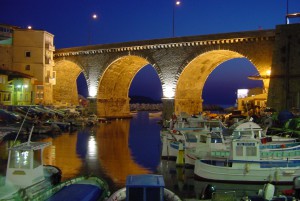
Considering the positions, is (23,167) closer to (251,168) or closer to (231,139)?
(251,168)

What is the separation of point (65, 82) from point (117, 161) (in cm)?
4030

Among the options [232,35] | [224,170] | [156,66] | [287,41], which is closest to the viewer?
[224,170]

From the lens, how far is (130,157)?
944 inches

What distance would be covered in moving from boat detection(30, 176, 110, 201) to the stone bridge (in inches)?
978

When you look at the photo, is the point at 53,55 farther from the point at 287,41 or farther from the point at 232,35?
the point at 287,41

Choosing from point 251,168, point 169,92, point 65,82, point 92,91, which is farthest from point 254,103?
point 251,168

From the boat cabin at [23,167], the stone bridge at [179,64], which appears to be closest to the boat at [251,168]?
the boat cabin at [23,167]

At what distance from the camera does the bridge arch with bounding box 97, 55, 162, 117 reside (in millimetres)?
51256

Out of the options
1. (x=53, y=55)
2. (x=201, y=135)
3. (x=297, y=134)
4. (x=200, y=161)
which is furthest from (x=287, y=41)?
(x=53, y=55)

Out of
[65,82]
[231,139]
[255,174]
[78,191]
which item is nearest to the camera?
[78,191]

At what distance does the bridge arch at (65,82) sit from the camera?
57081 millimetres

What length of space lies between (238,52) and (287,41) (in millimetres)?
5517

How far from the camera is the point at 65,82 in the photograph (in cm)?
6091

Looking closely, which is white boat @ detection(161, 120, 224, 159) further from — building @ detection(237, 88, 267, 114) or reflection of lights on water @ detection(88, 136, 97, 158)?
building @ detection(237, 88, 267, 114)
